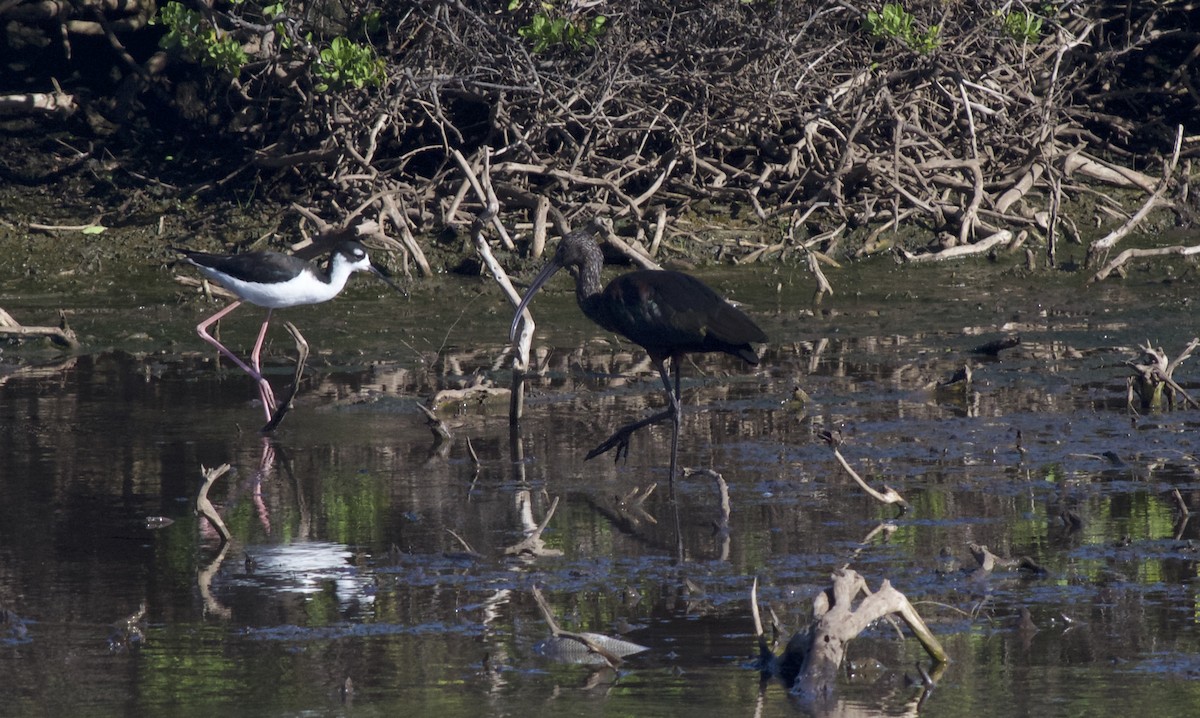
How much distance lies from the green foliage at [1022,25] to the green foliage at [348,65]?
17.0ft

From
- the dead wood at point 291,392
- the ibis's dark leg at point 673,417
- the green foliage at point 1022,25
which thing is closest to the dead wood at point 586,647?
the ibis's dark leg at point 673,417

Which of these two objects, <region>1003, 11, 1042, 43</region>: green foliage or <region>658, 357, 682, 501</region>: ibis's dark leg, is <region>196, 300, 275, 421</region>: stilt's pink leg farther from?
<region>1003, 11, 1042, 43</region>: green foliage

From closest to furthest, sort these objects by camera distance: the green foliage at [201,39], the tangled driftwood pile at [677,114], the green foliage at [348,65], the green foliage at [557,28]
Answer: the green foliage at [348,65], the green foliage at [557,28], the green foliage at [201,39], the tangled driftwood pile at [677,114]

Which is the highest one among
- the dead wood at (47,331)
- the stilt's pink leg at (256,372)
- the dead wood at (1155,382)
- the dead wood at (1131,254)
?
the dead wood at (1131,254)

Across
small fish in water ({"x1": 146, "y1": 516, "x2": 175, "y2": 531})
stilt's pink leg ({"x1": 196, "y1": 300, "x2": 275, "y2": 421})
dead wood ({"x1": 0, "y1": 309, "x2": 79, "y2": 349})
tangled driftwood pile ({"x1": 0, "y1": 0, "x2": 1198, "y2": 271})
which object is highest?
tangled driftwood pile ({"x1": 0, "y1": 0, "x2": 1198, "y2": 271})

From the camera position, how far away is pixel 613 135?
47.1 ft

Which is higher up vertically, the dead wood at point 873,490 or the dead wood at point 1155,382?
the dead wood at point 1155,382

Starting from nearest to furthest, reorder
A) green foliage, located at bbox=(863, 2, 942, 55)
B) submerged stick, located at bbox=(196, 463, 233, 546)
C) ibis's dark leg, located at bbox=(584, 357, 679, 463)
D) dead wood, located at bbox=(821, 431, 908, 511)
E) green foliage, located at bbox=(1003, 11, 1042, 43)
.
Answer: submerged stick, located at bbox=(196, 463, 233, 546) → dead wood, located at bbox=(821, 431, 908, 511) → ibis's dark leg, located at bbox=(584, 357, 679, 463) → green foliage, located at bbox=(863, 2, 942, 55) → green foliage, located at bbox=(1003, 11, 1042, 43)

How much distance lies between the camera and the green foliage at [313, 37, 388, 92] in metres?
12.9

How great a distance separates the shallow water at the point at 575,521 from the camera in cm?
497

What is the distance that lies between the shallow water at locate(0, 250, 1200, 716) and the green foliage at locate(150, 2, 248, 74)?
230 cm

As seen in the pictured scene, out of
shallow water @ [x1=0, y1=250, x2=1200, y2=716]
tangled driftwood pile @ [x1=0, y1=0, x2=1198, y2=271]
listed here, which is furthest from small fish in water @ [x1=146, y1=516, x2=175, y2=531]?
tangled driftwood pile @ [x1=0, y1=0, x2=1198, y2=271]

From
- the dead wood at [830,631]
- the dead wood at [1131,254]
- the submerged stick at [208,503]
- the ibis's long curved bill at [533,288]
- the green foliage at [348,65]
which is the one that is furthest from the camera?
the green foliage at [348,65]

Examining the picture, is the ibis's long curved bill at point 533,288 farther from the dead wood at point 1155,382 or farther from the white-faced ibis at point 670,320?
the dead wood at point 1155,382
